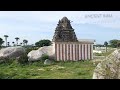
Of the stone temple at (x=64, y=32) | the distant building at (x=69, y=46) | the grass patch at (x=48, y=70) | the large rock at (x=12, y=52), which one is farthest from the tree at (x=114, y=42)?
the large rock at (x=12, y=52)

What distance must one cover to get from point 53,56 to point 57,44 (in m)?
0.23

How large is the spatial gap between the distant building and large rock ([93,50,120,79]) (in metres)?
0.28

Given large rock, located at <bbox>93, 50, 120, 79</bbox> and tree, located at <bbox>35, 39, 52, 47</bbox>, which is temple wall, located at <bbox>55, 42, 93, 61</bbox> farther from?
large rock, located at <bbox>93, 50, 120, 79</bbox>

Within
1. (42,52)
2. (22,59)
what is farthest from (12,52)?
(42,52)

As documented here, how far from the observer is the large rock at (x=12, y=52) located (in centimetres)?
525

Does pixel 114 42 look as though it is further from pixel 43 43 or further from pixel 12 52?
pixel 12 52

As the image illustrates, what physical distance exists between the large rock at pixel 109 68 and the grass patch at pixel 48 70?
15 cm

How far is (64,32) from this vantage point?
212 inches

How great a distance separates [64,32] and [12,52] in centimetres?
94

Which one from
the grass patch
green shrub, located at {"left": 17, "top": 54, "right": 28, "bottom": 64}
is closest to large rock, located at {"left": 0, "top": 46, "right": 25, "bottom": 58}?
green shrub, located at {"left": 17, "top": 54, "right": 28, "bottom": 64}
